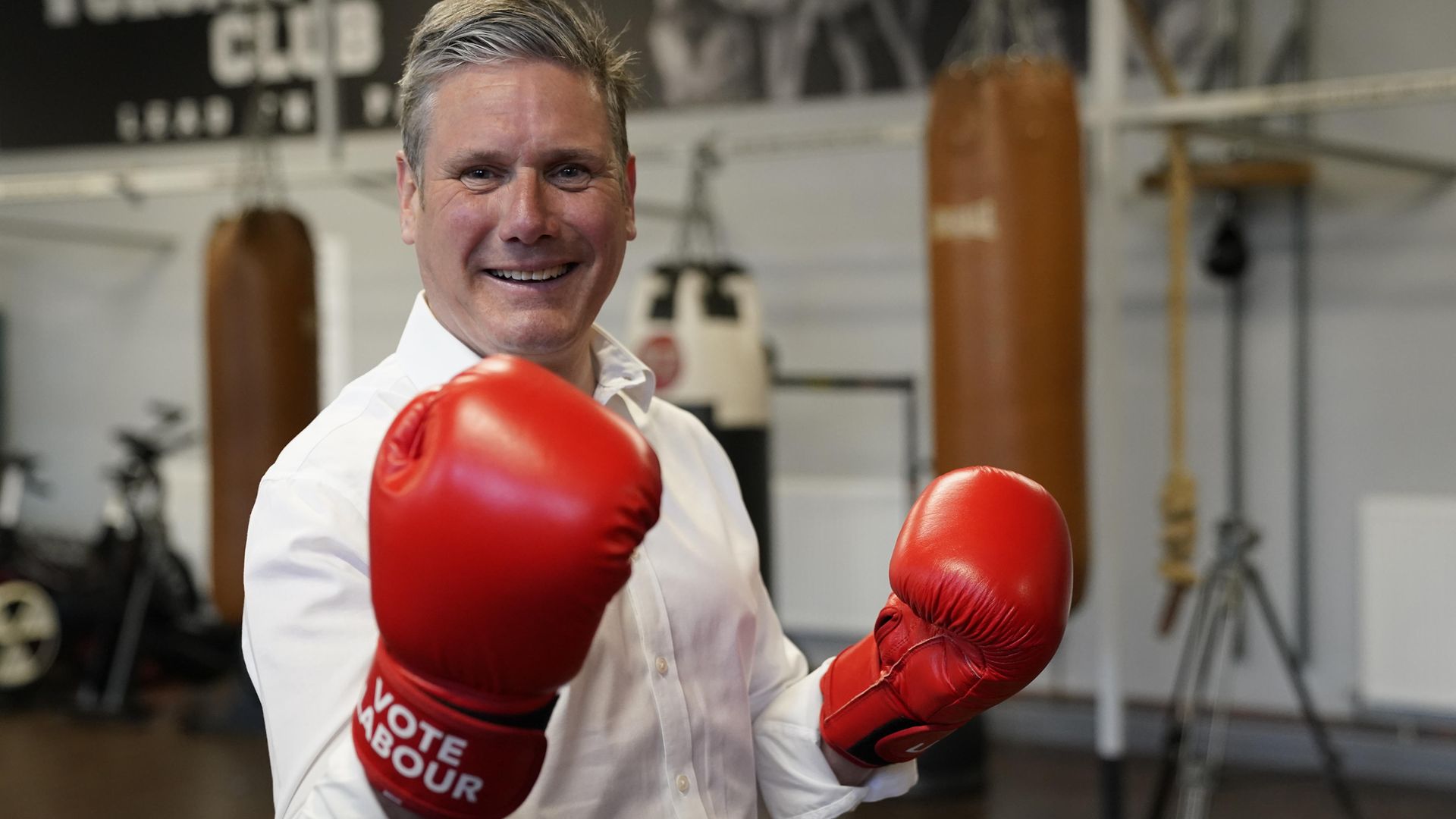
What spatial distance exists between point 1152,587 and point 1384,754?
0.85 meters

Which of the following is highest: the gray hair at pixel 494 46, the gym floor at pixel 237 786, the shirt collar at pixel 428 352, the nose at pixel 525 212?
the gray hair at pixel 494 46

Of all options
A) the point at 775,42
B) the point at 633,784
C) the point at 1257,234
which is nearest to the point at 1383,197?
the point at 1257,234

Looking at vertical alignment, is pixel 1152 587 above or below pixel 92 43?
below

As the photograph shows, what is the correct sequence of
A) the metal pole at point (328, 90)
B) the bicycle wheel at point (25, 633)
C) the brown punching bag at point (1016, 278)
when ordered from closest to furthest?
the brown punching bag at point (1016, 278)
the metal pole at point (328, 90)
the bicycle wheel at point (25, 633)

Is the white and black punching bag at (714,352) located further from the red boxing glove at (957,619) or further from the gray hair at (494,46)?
the gray hair at (494,46)

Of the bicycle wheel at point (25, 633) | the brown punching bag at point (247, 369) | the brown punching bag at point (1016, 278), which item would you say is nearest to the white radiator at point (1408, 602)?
the brown punching bag at point (1016, 278)

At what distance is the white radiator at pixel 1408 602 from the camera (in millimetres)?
3859

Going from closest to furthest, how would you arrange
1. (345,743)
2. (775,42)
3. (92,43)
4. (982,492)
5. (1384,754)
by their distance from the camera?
(345,743), (982,492), (1384,754), (775,42), (92,43)

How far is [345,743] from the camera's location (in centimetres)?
95

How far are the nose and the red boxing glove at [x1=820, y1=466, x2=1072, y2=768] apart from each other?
1.55 feet

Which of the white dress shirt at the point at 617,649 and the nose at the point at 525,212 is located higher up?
the nose at the point at 525,212

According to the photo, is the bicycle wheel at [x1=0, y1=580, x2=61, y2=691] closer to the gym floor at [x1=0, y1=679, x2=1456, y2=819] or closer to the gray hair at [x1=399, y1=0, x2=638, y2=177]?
the gym floor at [x1=0, y1=679, x2=1456, y2=819]

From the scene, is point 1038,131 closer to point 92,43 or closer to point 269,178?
point 269,178

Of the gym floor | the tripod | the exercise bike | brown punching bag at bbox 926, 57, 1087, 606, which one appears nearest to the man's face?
brown punching bag at bbox 926, 57, 1087, 606
